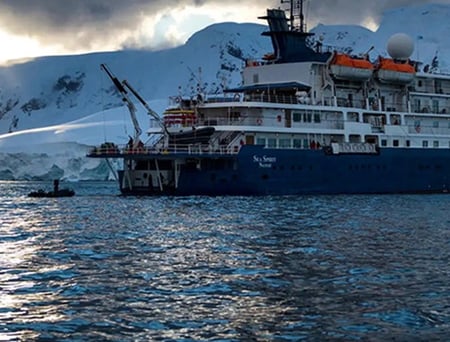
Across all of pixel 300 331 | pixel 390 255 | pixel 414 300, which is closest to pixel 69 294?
pixel 300 331

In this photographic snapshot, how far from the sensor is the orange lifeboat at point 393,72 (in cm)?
5422

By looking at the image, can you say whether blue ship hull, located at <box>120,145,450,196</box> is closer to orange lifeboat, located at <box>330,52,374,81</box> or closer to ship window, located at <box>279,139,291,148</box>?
ship window, located at <box>279,139,291,148</box>

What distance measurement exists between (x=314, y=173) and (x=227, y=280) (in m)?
32.2

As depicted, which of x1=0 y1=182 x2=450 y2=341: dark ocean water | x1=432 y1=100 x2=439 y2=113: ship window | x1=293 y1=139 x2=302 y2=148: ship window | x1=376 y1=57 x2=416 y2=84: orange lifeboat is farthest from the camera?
x1=432 y1=100 x2=439 y2=113: ship window

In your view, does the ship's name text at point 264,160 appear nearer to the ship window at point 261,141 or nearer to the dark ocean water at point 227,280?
the ship window at point 261,141

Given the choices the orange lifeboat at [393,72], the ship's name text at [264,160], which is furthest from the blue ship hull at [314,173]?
the orange lifeboat at [393,72]

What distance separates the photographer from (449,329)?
40.3ft

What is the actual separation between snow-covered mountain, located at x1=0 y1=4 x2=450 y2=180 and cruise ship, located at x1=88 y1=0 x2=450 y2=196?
54.9 metres

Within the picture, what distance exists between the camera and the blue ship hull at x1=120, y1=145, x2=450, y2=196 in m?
45.1

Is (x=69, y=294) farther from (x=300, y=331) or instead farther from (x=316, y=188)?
(x=316, y=188)

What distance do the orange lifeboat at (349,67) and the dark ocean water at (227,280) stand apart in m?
23.7

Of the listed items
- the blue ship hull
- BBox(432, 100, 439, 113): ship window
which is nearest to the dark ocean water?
the blue ship hull

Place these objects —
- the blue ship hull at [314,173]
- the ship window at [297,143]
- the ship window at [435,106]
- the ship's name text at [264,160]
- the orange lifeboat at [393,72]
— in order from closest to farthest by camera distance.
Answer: the blue ship hull at [314,173]
the ship's name text at [264,160]
the ship window at [297,143]
the orange lifeboat at [393,72]
the ship window at [435,106]

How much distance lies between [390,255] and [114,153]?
91.6 feet
